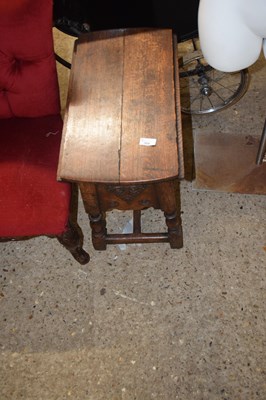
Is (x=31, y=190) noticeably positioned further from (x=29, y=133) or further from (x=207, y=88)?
(x=207, y=88)

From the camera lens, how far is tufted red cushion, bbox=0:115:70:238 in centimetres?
126

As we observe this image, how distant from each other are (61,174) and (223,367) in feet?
3.06

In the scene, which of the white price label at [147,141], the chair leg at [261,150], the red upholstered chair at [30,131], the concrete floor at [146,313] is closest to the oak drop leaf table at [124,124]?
the white price label at [147,141]

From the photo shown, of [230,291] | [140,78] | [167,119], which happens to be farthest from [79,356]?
[140,78]

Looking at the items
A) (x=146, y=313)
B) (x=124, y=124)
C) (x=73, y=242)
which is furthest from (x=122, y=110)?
(x=146, y=313)

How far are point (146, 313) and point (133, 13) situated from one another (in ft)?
4.14

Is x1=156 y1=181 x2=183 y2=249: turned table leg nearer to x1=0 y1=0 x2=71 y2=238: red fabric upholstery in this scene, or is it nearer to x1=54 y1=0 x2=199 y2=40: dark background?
x1=0 y1=0 x2=71 y2=238: red fabric upholstery

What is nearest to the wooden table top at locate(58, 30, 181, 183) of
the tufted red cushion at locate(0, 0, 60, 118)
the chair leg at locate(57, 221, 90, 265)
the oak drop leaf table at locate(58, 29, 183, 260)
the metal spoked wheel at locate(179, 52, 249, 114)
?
the oak drop leaf table at locate(58, 29, 183, 260)

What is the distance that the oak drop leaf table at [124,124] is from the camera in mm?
1195

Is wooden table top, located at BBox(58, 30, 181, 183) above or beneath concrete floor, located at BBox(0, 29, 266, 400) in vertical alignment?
above

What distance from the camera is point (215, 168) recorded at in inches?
74.2

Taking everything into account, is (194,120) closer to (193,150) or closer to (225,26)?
(193,150)

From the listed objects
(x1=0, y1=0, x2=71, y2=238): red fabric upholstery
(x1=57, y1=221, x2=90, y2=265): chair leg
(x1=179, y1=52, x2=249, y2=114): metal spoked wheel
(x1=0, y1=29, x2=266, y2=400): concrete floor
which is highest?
(x1=0, y1=0, x2=71, y2=238): red fabric upholstery

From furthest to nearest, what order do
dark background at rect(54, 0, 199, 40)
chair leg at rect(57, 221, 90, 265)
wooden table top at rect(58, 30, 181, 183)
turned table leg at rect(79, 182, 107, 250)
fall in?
dark background at rect(54, 0, 199, 40)
chair leg at rect(57, 221, 90, 265)
turned table leg at rect(79, 182, 107, 250)
wooden table top at rect(58, 30, 181, 183)
